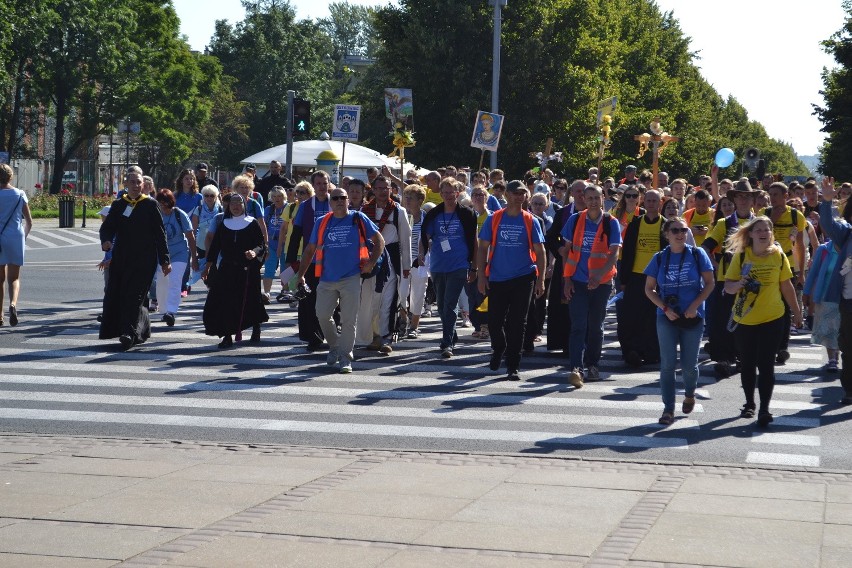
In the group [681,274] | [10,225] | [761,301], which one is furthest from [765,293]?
[10,225]

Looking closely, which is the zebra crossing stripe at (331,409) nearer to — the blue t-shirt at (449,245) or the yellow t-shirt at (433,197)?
the blue t-shirt at (449,245)

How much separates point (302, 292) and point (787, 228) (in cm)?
502

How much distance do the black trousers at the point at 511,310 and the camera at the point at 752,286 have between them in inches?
101

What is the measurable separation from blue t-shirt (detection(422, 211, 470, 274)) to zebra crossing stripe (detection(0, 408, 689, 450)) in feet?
13.3

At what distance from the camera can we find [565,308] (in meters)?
14.1

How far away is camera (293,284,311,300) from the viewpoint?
13.9 meters

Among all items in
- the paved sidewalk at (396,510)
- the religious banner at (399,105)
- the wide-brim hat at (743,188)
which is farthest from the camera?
the religious banner at (399,105)

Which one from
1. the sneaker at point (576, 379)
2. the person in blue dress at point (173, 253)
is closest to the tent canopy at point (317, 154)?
the person in blue dress at point (173, 253)

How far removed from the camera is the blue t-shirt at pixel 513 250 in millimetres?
12234

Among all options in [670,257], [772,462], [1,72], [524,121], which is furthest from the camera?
[1,72]

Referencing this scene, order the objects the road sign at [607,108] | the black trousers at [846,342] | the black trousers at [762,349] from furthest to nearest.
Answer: the road sign at [607,108] < the black trousers at [846,342] < the black trousers at [762,349]

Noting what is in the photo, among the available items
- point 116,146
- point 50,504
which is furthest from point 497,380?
point 116,146

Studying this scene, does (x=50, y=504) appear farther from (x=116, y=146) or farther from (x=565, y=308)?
(x=116, y=146)

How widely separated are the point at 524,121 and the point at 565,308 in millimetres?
35183
